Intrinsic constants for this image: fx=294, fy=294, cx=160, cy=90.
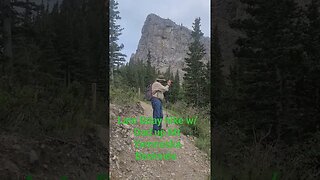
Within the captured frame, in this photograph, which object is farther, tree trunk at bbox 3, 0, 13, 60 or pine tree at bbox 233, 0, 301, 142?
pine tree at bbox 233, 0, 301, 142

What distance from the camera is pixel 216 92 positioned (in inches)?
208

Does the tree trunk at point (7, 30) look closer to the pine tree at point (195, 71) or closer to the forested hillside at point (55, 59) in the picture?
the forested hillside at point (55, 59)

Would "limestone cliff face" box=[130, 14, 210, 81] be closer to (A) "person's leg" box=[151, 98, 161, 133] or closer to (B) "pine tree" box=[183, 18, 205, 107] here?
(B) "pine tree" box=[183, 18, 205, 107]

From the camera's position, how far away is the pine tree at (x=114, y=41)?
456 cm

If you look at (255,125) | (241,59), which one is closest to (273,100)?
(255,125)

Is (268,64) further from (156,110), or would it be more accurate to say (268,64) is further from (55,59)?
(55,59)

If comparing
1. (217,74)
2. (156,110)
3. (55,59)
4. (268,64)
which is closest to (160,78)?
(156,110)

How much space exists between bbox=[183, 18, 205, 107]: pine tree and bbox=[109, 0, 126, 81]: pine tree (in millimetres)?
1116

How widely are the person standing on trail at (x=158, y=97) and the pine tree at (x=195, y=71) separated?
438mm

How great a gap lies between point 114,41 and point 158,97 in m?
1.21

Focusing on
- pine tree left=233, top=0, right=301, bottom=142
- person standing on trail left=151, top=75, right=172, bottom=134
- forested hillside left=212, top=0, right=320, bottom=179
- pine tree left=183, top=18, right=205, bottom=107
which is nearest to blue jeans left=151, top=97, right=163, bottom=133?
person standing on trail left=151, top=75, right=172, bottom=134

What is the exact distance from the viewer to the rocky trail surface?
4516 millimetres

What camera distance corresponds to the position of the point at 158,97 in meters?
4.50

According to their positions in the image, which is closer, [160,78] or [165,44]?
[160,78]
